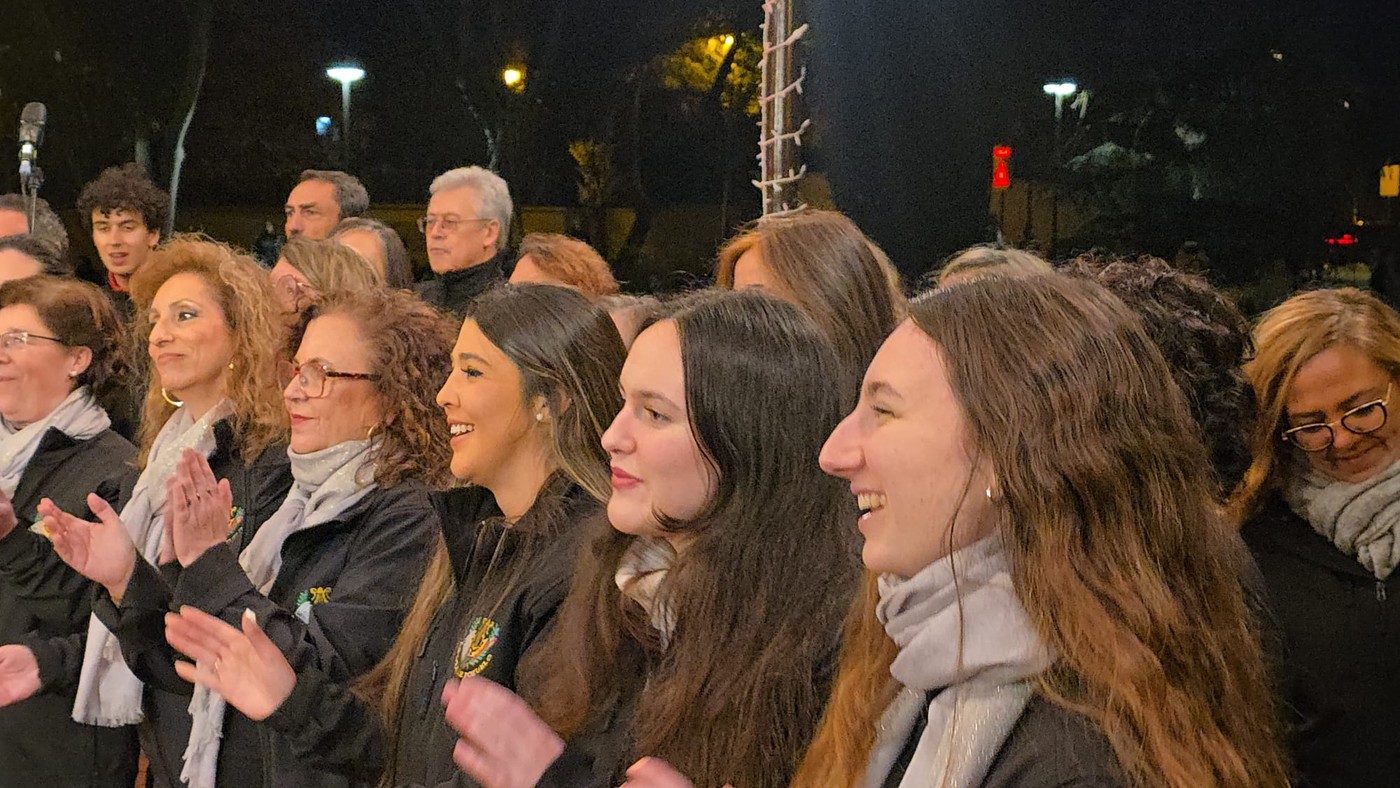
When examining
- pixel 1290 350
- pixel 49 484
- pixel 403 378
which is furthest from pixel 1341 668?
pixel 49 484

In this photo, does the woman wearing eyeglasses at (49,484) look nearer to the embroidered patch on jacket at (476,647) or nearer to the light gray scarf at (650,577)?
the embroidered patch on jacket at (476,647)

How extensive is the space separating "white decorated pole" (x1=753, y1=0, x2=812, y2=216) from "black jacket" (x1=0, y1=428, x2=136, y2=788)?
75.5 inches

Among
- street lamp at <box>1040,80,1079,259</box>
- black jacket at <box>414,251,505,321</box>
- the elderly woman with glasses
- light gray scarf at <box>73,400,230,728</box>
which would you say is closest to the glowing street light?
black jacket at <box>414,251,505,321</box>

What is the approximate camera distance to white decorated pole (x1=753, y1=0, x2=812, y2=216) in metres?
3.45

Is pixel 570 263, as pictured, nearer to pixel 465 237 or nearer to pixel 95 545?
pixel 465 237

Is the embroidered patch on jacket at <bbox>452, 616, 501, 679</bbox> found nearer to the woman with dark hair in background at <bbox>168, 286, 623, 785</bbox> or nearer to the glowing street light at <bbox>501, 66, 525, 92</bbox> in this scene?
the woman with dark hair in background at <bbox>168, 286, 623, 785</bbox>

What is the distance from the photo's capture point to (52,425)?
262cm

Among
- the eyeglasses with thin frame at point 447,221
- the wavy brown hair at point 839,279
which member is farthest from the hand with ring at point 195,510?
the eyeglasses with thin frame at point 447,221

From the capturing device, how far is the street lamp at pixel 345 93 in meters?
5.11

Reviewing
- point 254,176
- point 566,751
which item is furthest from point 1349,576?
point 254,176

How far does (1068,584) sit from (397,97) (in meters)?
4.62

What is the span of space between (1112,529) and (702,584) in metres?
0.44

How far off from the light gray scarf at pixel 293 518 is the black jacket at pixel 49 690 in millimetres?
506

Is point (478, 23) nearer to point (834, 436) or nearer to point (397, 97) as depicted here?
point (397, 97)
